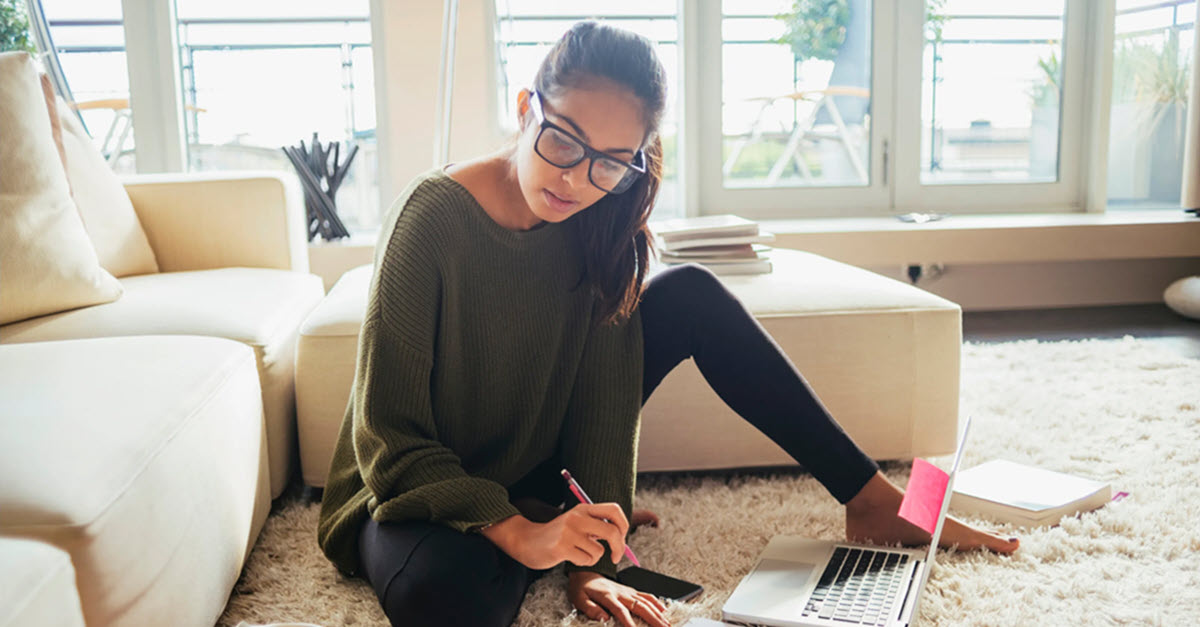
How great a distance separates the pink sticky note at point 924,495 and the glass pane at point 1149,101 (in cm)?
302

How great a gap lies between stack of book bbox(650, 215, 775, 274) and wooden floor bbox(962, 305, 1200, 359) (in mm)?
1338

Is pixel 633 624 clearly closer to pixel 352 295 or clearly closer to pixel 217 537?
pixel 217 537

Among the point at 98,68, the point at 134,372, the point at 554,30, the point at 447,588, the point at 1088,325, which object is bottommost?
the point at 1088,325

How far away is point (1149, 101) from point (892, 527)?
317 cm

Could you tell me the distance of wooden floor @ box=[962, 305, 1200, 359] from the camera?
296cm

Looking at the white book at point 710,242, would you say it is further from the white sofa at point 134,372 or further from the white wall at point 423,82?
the white wall at point 423,82

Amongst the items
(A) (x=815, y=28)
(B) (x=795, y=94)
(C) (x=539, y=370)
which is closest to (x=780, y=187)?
(B) (x=795, y=94)

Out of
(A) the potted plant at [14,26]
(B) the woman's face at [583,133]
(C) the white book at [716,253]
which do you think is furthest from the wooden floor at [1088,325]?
(A) the potted plant at [14,26]

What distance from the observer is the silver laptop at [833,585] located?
1132mm

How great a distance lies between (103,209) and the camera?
6.41 ft

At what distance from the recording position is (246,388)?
135 centimetres

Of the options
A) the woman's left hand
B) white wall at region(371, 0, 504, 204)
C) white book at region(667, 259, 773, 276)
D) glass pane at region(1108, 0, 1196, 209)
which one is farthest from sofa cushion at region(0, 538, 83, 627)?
glass pane at region(1108, 0, 1196, 209)

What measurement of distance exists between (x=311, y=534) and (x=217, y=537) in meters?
0.34

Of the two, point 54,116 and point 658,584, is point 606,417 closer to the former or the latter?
point 658,584
